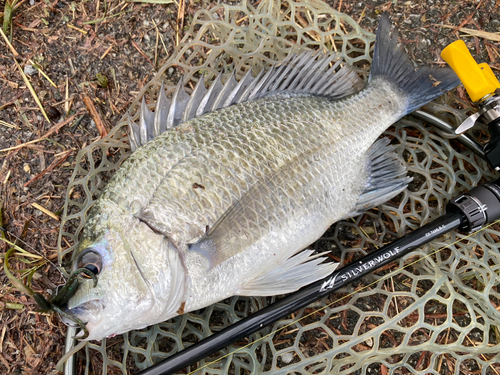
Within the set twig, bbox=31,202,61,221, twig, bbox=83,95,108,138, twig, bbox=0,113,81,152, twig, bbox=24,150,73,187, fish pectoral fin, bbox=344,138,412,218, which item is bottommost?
twig, bbox=31,202,61,221

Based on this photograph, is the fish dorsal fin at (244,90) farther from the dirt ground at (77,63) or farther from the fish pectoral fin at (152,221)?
the dirt ground at (77,63)

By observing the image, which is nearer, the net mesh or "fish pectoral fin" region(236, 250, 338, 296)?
"fish pectoral fin" region(236, 250, 338, 296)

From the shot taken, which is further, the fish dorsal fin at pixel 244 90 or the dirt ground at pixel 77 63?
the dirt ground at pixel 77 63

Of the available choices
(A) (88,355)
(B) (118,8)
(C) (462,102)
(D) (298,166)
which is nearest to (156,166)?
(D) (298,166)

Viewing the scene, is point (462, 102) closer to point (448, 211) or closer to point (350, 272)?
point (448, 211)

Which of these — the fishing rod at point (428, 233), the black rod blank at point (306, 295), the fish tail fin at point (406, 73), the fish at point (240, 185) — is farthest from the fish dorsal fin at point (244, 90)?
the black rod blank at point (306, 295)

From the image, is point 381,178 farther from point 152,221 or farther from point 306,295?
point 152,221

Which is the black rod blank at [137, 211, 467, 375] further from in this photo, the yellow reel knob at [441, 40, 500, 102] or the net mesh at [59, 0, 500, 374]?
the yellow reel knob at [441, 40, 500, 102]

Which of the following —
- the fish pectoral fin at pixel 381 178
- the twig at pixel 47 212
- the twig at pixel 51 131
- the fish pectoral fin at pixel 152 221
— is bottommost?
the twig at pixel 47 212

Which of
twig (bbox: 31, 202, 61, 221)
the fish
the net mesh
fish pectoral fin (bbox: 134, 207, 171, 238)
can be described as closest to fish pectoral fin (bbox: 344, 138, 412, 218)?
the fish
